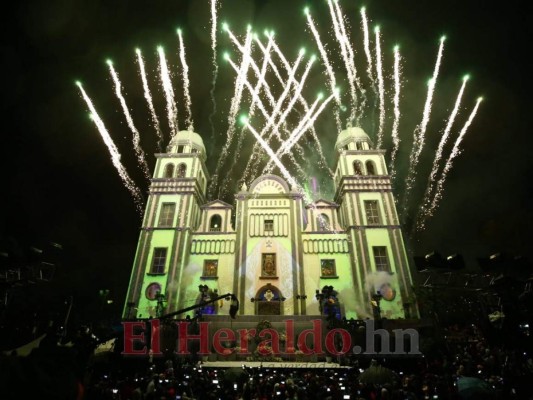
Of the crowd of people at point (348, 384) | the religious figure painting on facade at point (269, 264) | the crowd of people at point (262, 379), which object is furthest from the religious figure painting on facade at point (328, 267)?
the crowd of people at point (348, 384)

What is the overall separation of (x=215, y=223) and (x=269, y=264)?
827 centimetres

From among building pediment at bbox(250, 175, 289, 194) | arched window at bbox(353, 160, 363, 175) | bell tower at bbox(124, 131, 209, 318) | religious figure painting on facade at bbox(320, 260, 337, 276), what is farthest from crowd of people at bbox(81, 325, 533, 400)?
arched window at bbox(353, 160, 363, 175)

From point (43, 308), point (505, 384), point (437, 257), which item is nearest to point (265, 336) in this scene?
→ point (437, 257)

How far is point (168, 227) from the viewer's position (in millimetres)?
34500

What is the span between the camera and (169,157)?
129 feet

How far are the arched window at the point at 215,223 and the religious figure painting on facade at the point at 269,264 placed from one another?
6.68m

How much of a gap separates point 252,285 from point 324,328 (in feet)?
27.2

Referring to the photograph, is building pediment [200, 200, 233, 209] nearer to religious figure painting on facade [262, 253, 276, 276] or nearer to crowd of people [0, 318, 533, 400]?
religious figure painting on facade [262, 253, 276, 276]

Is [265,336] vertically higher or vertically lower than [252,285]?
lower

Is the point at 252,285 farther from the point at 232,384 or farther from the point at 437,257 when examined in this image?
the point at 437,257

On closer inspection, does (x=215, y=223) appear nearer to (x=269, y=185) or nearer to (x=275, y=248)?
(x=269, y=185)

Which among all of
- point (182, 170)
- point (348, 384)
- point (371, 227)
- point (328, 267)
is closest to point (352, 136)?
point (371, 227)

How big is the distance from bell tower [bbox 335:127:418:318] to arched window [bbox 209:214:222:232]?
13.8 m

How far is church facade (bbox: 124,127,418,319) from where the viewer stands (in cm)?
3062
